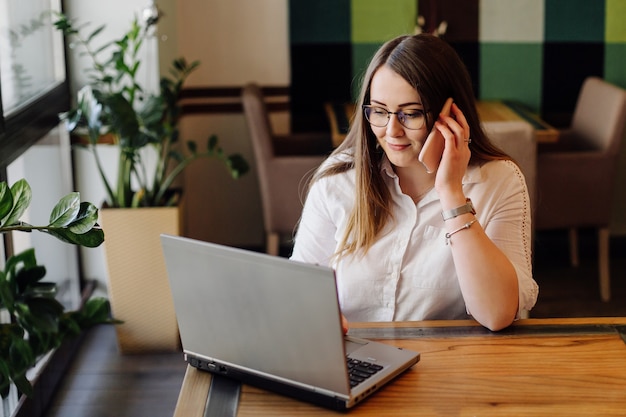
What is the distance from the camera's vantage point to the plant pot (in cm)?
342

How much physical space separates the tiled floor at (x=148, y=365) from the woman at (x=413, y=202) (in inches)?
50.2

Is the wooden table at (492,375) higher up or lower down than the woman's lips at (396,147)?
lower down

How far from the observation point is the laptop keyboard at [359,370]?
59.9 inches

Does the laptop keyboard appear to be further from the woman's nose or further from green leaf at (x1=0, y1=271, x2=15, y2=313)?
green leaf at (x1=0, y1=271, x2=15, y2=313)

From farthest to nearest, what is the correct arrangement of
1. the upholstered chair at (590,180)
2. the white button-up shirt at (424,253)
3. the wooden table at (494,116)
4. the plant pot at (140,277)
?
the upholstered chair at (590,180)
the wooden table at (494,116)
the plant pot at (140,277)
the white button-up shirt at (424,253)

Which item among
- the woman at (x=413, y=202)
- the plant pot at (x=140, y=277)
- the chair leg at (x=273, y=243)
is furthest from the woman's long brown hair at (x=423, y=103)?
the chair leg at (x=273, y=243)

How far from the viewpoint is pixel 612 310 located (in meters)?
4.02

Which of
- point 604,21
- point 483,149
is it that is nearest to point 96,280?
point 483,149

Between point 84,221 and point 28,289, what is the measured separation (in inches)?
20.8

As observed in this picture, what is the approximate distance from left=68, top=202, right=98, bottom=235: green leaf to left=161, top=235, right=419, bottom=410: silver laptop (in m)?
0.21

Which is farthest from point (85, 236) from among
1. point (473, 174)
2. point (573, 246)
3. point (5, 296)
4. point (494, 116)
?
point (573, 246)

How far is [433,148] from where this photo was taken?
76.7 inches

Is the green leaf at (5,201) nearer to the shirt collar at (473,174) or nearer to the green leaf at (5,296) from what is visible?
the green leaf at (5,296)

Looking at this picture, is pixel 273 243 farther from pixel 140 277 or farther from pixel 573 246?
pixel 573 246
